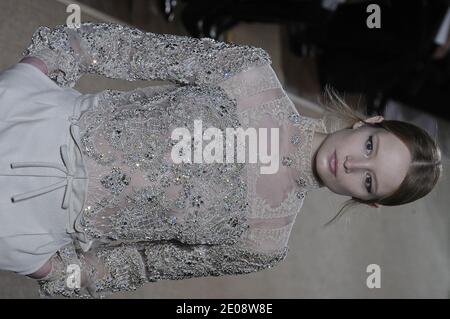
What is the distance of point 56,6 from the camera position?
2.47m

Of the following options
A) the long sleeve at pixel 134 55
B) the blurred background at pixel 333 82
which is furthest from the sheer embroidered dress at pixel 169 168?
the blurred background at pixel 333 82

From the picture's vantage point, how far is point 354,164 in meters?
1.45

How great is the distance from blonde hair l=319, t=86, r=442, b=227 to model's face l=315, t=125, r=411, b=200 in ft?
0.08

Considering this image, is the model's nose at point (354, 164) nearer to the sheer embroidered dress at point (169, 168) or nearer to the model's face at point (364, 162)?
the model's face at point (364, 162)

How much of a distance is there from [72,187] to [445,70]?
2.81 metres

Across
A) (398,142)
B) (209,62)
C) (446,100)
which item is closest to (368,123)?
(398,142)

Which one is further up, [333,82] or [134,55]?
[333,82]

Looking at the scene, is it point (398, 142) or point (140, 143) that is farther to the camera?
point (398, 142)

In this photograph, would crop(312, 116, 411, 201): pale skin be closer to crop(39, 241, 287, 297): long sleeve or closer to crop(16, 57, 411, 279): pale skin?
crop(16, 57, 411, 279): pale skin

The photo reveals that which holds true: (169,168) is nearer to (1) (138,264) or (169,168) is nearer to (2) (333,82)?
Result: (1) (138,264)

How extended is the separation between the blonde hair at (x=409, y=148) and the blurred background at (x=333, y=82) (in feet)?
0.69

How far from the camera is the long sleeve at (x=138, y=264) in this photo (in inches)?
57.9

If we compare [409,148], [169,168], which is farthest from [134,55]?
[409,148]
